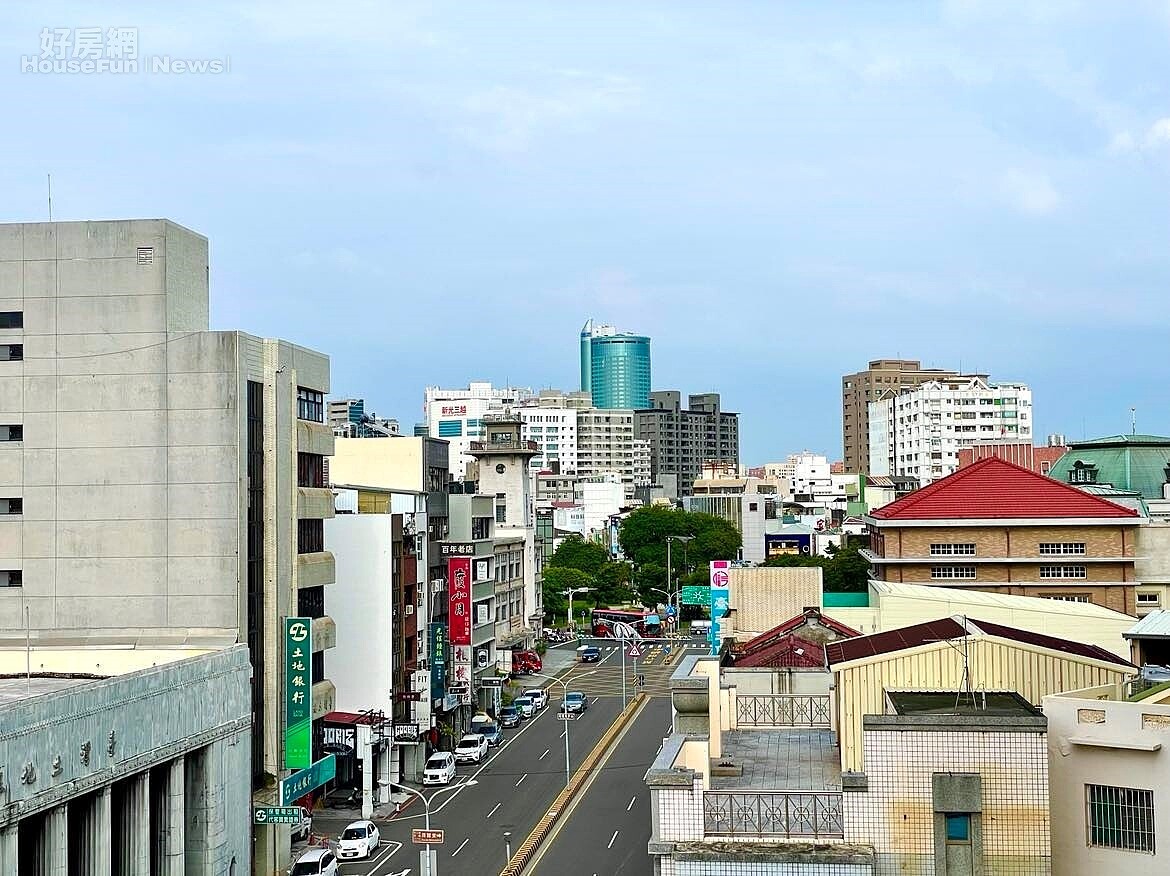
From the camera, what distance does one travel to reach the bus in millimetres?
132875

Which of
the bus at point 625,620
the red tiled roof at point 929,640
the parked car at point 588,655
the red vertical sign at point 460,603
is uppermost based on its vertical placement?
the red tiled roof at point 929,640

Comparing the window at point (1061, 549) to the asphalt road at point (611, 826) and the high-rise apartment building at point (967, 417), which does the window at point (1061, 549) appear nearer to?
the asphalt road at point (611, 826)

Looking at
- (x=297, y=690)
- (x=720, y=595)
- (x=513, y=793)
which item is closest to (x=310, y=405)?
(x=297, y=690)

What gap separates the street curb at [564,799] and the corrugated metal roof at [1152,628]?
2217cm

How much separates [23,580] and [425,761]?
24.6 meters

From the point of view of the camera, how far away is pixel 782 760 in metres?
26.7

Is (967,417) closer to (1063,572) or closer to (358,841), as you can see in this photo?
(1063,572)

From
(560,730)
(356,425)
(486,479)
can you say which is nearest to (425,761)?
(560,730)

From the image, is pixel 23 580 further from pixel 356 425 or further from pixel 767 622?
pixel 356 425

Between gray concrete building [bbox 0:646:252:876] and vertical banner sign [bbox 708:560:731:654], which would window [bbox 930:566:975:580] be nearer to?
vertical banner sign [bbox 708:560:731:654]

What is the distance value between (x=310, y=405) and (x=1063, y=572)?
42750 millimetres

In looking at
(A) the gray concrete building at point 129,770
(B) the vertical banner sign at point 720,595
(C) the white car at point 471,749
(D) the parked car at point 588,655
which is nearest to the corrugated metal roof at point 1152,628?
(B) the vertical banner sign at point 720,595

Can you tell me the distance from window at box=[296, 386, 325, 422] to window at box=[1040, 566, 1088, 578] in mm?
41045

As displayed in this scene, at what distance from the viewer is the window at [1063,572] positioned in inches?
3039
